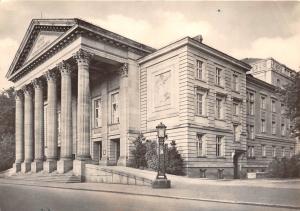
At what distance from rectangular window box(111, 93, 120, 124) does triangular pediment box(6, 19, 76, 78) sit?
719 centimetres

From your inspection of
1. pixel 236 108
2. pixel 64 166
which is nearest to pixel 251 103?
pixel 236 108

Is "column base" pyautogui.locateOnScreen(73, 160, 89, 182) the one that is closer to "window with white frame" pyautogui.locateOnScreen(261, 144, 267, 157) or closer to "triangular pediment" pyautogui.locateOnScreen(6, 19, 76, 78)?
"triangular pediment" pyautogui.locateOnScreen(6, 19, 76, 78)

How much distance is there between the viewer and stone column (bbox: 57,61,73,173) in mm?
27447

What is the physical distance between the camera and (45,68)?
3203 centimetres

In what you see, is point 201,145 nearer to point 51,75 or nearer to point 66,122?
point 66,122

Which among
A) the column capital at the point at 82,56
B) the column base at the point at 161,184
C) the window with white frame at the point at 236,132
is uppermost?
the column capital at the point at 82,56

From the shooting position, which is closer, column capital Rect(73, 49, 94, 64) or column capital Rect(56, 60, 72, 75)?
column capital Rect(73, 49, 94, 64)

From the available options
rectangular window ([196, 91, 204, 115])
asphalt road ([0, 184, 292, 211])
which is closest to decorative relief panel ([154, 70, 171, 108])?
rectangular window ([196, 91, 204, 115])

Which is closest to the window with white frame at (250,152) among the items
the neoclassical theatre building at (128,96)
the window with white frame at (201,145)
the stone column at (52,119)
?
the neoclassical theatre building at (128,96)

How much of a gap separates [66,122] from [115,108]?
16.9 ft

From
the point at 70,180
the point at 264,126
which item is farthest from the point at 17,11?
the point at 264,126

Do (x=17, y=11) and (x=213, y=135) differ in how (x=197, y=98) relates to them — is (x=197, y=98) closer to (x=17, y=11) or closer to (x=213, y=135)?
(x=213, y=135)

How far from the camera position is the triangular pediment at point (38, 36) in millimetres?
28156

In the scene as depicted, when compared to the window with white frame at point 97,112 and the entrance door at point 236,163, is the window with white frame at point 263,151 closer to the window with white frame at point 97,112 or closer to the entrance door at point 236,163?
the entrance door at point 236,163
